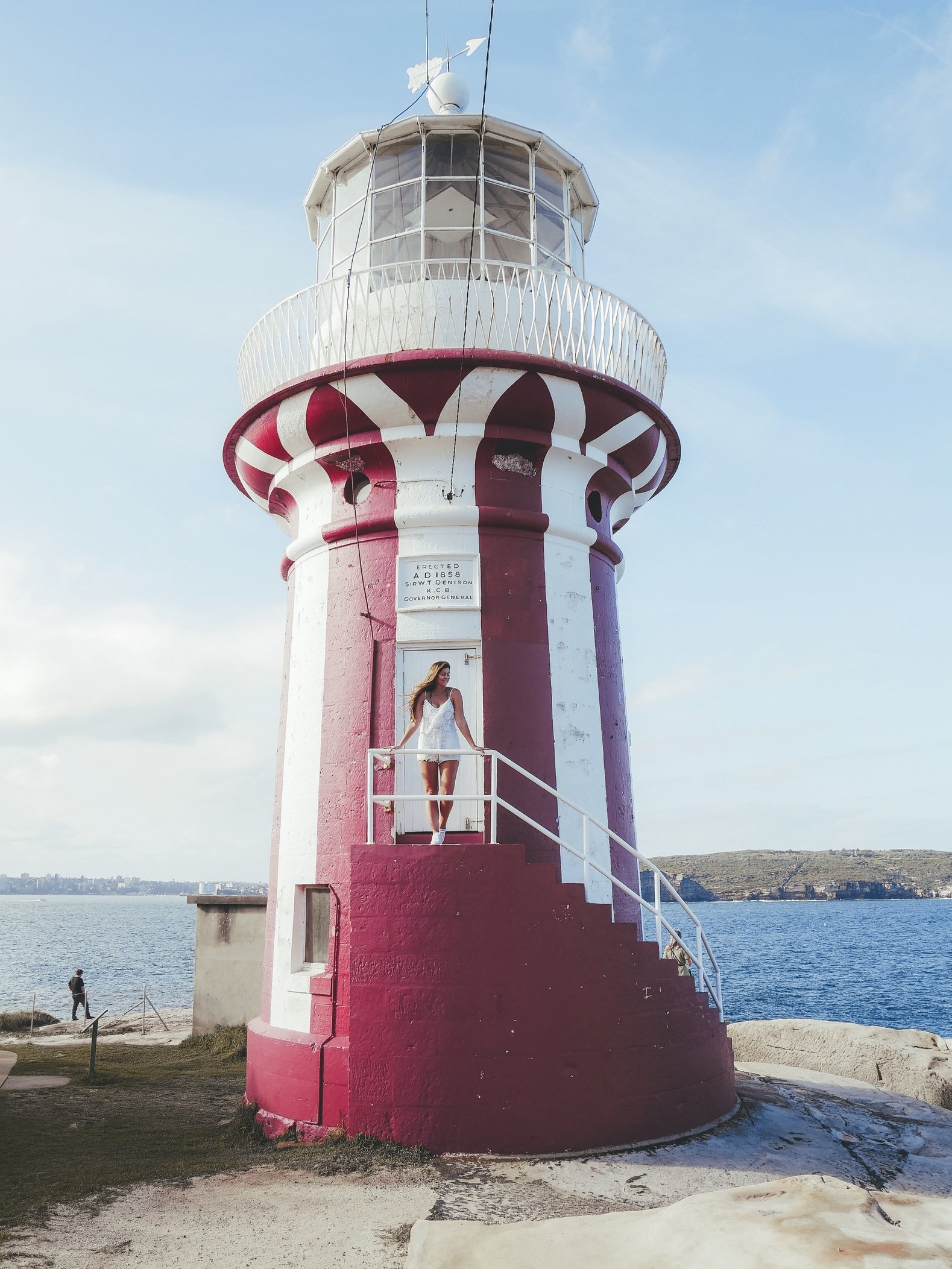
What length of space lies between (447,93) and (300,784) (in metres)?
7.64

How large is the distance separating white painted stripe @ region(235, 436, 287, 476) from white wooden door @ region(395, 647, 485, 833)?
2732mm

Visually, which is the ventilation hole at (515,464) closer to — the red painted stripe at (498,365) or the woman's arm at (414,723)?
the red painted stripe at (498,365)

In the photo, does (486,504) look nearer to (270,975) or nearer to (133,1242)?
(270,975)

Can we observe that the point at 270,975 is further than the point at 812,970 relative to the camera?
No

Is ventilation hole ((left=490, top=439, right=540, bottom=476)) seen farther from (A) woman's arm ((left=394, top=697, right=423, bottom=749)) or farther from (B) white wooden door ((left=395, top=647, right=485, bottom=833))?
(A) woman's arm ((left=394, top=697, right=423, bottom=749))

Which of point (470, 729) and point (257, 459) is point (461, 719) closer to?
point (470, 729)

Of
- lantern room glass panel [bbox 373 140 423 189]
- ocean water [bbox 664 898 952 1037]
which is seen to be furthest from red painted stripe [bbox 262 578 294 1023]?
ocean water [bbox 664 898 952 1037]

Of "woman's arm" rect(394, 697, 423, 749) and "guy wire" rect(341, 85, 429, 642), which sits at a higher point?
"guy wire" rect(341, 85, 429, 642)

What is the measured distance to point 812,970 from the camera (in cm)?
5534

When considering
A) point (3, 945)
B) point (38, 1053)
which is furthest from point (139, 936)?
point (38, 1053)

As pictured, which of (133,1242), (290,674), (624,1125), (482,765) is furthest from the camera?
(290,674)

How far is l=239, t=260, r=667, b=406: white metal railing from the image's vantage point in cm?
962

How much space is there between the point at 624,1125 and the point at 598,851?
245cm

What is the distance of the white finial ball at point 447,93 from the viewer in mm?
10688
